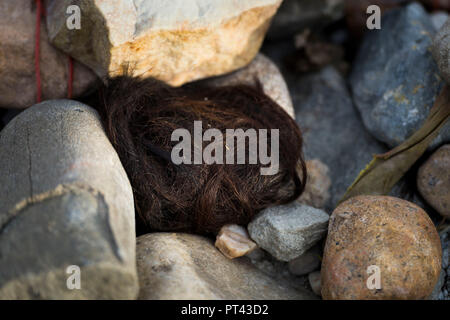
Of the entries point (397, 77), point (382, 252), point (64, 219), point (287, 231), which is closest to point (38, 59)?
point (64, 219)

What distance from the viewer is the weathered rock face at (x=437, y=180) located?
6.95ft

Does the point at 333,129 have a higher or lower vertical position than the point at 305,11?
lower

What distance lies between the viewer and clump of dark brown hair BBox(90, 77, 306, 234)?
2039 millimetres

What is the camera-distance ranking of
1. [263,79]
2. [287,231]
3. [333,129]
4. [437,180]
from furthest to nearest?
1. [333,129]
2. [263,79]
3. [437,180]
4. [287,231]

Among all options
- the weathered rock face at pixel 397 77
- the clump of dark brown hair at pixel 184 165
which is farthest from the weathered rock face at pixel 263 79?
the weathered rock face at pixel 397 77

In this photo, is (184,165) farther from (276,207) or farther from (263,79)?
A: (263,79)

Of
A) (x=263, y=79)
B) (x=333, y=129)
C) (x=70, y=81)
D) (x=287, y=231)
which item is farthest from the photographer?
(x=333, y=129)

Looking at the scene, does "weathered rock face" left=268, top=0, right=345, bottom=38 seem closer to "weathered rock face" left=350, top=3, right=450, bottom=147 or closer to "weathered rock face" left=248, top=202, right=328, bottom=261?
"weathered rock face" left=350, top=3, right=450, bottom=147

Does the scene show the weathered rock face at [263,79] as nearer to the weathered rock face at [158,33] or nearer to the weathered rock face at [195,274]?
the weathered rock face at [158,33]

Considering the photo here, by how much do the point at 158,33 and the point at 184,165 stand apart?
69 cm

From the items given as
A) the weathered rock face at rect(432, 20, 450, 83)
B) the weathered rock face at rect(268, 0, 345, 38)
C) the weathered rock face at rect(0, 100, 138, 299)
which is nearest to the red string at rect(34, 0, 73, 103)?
the weathered rock face at rect(0, 100, 138, 299)

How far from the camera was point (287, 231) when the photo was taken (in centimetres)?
200

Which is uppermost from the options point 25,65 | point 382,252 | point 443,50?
point 443,50
